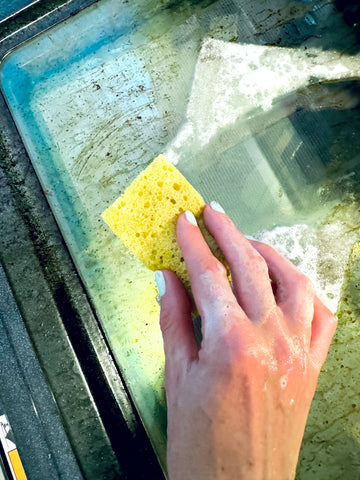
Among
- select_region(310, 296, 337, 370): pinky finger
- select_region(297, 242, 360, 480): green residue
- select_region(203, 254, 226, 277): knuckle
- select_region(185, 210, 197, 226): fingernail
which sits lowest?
select_region(297, 242, 360, 480): green residue

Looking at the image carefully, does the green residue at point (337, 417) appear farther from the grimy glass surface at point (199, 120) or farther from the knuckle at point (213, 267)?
the knuckle at point (213, 267)

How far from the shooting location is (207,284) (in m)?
0.71

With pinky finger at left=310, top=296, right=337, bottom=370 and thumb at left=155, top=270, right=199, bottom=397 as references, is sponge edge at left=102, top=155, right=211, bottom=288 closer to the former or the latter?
thumb at left=155, top=270, right=199, bottom=397

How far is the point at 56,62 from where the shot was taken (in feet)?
3.34

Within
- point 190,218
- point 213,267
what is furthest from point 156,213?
point 213,267

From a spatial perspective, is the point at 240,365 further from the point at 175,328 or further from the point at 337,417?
the point at 337,417

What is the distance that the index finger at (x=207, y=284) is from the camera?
0.67 metres

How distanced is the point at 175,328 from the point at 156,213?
0.27 meters

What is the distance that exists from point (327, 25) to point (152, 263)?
0.86 meters

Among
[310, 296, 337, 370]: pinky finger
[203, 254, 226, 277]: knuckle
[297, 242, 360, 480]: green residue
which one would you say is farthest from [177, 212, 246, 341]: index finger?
[297, 242, 360, 480]: green residue

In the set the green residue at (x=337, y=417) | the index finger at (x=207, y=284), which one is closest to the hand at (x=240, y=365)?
the index finger at (x=207, y=284)

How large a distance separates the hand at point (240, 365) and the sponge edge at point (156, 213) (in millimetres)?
82

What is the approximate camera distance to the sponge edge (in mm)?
852

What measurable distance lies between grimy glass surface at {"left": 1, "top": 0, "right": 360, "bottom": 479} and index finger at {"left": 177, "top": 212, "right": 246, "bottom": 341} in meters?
0.22
